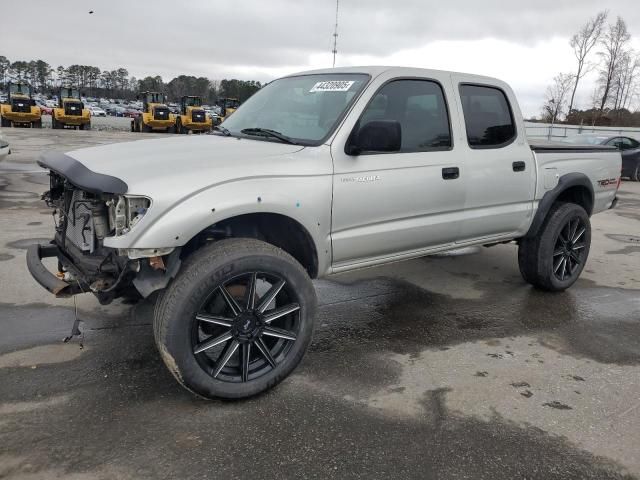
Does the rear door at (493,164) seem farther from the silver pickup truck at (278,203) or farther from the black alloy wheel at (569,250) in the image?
the black alloy wheel at (569,250)

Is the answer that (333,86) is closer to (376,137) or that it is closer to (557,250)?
(376,137)

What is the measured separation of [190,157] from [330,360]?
1.65 metres

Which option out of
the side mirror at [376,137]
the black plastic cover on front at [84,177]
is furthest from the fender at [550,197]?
the black plastic cover on front at [84,177]

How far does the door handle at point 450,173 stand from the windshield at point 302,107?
912mm

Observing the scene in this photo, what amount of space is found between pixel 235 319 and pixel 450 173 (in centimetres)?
202

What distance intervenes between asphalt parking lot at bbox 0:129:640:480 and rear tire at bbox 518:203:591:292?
0.77 feet

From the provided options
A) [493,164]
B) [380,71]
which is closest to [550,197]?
[493,164]

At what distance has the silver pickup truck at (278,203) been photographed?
9.16ft

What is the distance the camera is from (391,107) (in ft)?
12.4

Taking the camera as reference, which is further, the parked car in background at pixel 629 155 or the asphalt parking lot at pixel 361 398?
the parked car in background at pixel 629 155

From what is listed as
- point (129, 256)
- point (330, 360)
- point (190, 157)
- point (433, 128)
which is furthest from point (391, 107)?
point (129, 256)

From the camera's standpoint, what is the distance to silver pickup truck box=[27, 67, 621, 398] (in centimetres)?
279

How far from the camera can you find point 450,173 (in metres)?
3.99

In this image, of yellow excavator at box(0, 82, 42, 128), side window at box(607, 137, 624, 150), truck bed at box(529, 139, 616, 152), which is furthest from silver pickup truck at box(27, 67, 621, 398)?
yellow excavator at box(0, 82, 42, 128)
